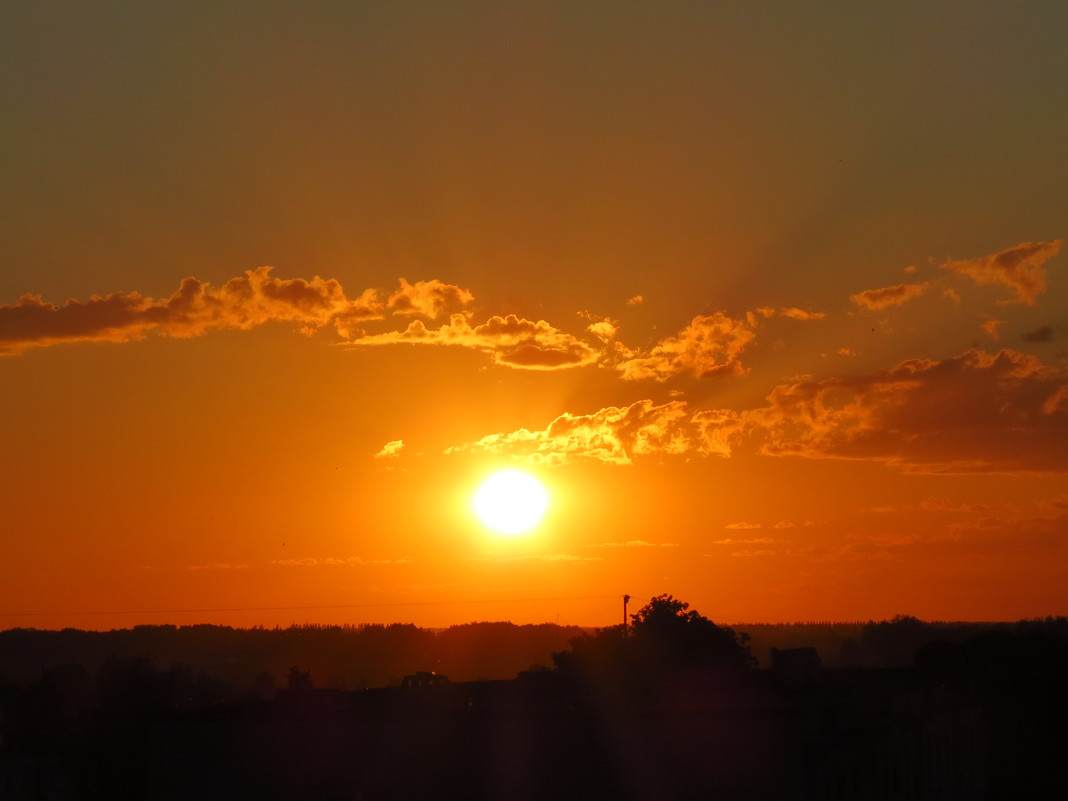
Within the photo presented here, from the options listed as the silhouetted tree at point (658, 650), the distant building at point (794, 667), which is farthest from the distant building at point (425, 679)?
the silhouetted tree at point (658, 650)

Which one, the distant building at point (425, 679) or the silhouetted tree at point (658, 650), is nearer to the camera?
the distant building at point (425, 679)

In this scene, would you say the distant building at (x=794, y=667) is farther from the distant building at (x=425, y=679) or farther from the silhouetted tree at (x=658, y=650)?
the silhouetted tree at (x=658, y=650)

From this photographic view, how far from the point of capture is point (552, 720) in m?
38.3

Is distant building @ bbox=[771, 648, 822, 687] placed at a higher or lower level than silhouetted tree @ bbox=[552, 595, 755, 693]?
lower

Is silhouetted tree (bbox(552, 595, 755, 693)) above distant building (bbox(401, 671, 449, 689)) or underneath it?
above

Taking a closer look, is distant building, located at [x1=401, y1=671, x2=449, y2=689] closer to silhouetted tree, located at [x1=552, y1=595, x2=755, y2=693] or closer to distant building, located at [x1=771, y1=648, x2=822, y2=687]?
distant building, located at [x1=771, y1=648, x2=822, y2=687]

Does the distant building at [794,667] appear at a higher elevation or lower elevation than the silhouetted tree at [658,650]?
lower

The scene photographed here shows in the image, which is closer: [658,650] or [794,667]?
[794,667]

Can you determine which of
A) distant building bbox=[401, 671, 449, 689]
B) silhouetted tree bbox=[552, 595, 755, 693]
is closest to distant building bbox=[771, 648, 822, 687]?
distant building bbox=[401, 671, 449, 689]

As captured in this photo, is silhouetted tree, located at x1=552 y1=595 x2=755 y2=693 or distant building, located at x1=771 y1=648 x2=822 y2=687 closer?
distant building, located at x1=771 y1=648 x2=822 y2=687

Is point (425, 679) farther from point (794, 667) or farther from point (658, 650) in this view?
point (658, 650)

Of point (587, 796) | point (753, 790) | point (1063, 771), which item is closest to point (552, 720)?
point (587, 796)

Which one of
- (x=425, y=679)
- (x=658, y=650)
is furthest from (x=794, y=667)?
(x=658, y=650)

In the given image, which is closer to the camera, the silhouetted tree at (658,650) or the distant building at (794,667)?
the distant building at (794,667)
